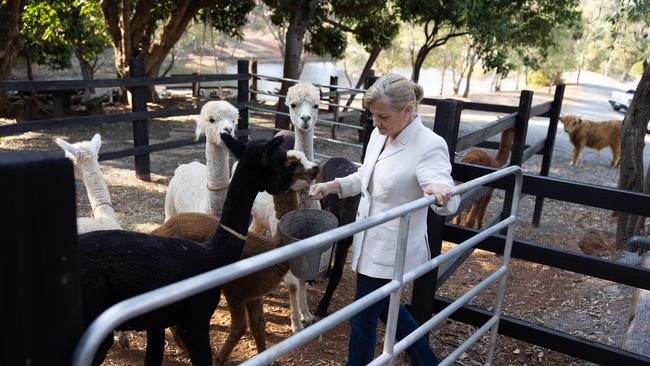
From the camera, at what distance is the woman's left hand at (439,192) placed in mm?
2184

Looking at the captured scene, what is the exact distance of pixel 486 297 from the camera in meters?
4.95

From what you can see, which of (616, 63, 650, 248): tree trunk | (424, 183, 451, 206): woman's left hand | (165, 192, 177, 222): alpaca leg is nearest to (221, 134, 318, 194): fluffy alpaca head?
(424, 183, 451, 206): woman's left hand

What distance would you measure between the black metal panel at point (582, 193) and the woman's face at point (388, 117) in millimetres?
959

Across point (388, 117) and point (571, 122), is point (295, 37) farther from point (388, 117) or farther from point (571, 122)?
point (388, 117)

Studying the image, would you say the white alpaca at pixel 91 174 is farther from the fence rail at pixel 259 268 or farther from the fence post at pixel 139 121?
the fence post at pixel 139 121

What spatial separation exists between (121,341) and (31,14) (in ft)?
38.6

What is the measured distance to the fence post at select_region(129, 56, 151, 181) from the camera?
7.27 metres

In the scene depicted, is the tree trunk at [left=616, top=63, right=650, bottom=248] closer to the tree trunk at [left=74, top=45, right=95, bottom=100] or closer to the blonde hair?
the blonde hair

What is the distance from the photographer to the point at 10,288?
898 mm

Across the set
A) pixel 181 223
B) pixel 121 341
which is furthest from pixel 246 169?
pixel 121 341

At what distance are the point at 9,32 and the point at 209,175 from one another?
8.12m

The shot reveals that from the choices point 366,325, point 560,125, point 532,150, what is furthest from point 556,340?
point 560,125

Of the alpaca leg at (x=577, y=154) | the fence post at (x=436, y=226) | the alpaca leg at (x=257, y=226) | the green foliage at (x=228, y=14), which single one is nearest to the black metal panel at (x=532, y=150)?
the fence post at (x=436, y=226)

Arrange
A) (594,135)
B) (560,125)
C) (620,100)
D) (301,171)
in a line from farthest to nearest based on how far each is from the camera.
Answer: (620,100) → (560,125) → (594,135) → (301,171)
